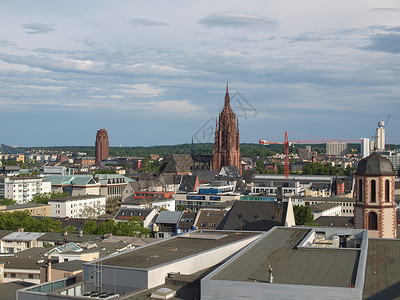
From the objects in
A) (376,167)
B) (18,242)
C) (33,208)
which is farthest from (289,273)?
(33,208)

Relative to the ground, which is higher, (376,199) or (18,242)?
(376,199)

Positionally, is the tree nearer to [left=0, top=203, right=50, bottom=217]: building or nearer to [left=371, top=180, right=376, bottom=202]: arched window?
[left=371, top=180, right=376, bottom=202]: arched window

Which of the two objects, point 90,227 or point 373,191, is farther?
point 90,227

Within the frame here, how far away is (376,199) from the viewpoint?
146 feet

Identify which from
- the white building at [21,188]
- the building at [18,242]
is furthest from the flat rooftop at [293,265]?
the white building at [21,188]

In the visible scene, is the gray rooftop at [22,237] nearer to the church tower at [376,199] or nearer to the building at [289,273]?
the building at [289,273]

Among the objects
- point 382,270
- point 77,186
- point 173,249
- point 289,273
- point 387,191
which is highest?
point 387,191

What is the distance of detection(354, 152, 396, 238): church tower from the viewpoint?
4422 cm

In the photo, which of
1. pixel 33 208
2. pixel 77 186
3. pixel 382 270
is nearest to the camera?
pixel 382 270

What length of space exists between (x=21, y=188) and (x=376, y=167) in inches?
4673

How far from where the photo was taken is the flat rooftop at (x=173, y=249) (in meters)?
32.4

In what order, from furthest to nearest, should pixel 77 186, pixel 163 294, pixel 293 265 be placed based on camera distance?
pixel 77 186 → pixel 293 265 → pixel 163 294

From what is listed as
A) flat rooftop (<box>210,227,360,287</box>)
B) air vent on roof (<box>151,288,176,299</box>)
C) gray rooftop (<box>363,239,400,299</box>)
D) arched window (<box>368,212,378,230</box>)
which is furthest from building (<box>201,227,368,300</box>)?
arched window (<box>368,212,378,230</box>)

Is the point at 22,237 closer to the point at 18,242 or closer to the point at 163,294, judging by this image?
the point at 18,242
